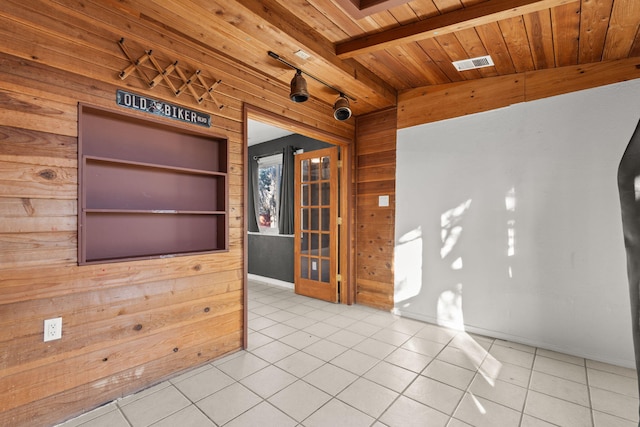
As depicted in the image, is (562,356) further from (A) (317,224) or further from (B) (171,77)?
(B) (171,77)

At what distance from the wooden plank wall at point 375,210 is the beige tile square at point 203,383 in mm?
2217

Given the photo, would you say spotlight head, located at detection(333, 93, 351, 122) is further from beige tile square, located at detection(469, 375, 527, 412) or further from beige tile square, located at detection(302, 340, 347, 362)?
beige tile square, located at detection(469, 375, 527, 412)

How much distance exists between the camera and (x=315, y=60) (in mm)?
2564

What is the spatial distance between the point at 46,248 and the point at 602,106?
4.19 meters

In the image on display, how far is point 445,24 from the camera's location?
7.05 ft

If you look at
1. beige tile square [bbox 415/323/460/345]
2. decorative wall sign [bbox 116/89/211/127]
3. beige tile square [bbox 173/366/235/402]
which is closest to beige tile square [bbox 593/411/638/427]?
beige tile square [bbox 415/323/460/345]

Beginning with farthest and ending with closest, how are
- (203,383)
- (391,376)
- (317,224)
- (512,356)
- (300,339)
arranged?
1. (317,224)
2. (300,339)
3. (512,356)
4. (391,376)
5. (203,383)

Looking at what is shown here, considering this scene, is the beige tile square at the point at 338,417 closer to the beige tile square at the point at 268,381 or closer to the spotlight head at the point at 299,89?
the beige tile square at the point at 268,381

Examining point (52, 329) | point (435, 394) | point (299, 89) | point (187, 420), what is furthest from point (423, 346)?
point (52, 329)

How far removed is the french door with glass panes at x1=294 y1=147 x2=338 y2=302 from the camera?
13.7ft

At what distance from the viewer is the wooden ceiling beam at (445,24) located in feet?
6.30

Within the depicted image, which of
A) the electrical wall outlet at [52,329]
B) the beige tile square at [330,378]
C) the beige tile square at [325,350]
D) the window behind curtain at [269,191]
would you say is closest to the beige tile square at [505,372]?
the beige tile square at [330,378]

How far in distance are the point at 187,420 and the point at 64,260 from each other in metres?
1.20

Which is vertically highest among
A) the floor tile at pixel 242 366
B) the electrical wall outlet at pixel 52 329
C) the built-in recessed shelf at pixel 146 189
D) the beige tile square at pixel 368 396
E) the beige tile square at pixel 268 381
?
the built-in recessed shelf at pixel 146 189
